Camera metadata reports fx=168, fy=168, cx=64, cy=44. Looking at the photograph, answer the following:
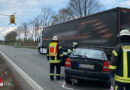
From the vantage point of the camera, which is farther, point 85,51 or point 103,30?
point 103,30

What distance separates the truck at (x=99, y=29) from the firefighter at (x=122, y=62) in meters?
5.81

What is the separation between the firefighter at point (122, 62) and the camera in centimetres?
304

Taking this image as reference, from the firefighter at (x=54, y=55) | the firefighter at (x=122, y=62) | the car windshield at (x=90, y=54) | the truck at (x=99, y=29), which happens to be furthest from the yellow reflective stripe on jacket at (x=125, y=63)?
the truck at (x=99, y=29)

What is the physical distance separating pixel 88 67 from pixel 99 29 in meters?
4.99

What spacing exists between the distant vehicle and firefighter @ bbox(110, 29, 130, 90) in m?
2.27

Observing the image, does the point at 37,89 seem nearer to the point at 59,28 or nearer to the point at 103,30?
the point at 103,30

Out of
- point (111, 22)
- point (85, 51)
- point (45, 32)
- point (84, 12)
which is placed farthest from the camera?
point (84, 12)

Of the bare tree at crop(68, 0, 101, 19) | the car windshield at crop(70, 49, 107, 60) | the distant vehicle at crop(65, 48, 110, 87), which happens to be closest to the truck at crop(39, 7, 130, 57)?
the car windshield at crop(70, 49, 107, 60)

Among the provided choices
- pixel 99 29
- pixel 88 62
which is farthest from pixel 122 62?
pixel 99 29

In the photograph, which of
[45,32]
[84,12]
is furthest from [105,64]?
[84,12]

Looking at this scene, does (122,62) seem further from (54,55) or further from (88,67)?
(54,55)

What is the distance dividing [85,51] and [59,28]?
1023 centimetres

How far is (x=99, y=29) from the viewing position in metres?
10.0

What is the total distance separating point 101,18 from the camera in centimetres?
982
